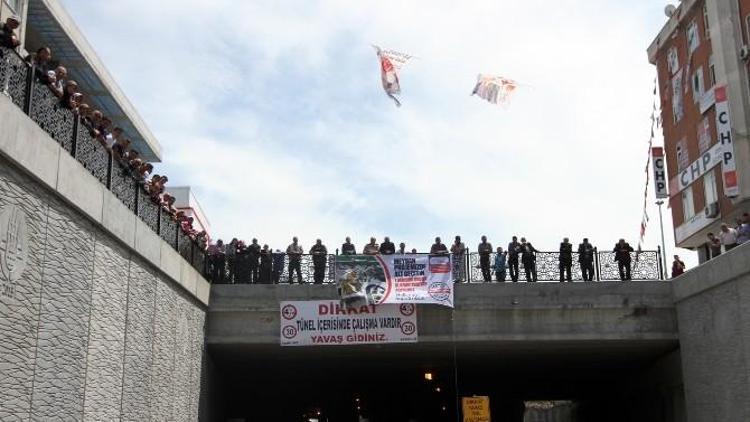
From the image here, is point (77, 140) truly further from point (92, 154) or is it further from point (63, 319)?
point (63, 319)

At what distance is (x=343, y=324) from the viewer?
21359 mm

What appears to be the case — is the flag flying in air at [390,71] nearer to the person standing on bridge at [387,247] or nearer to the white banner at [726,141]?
the person standing on bridge at [387,247]

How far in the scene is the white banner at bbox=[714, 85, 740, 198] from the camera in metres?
32.8

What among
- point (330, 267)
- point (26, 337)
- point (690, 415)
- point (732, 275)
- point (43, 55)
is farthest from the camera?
point (330, 267)

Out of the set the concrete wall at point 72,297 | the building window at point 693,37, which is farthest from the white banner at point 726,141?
the concrete wall at point 72,297

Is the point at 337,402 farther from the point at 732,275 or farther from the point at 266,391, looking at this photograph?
the point at 732,275

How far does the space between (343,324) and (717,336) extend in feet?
30.2

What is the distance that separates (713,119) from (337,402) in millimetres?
21300

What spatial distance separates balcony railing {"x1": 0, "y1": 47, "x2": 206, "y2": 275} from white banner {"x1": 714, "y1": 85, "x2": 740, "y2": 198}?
23.7 meters

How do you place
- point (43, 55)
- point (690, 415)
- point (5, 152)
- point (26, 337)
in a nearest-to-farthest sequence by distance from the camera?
point (5, 152), point (26, 337), point (43, 55), point (690, 415)

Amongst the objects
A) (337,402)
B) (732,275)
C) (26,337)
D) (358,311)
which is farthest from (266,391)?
(26,337)

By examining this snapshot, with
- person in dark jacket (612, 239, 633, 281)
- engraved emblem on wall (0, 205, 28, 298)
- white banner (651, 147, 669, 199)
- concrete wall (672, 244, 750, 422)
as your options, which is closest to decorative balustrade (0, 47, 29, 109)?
engraved emblem on wall (0, 205, 28, 298)

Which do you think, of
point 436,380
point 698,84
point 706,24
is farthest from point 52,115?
point 698,84

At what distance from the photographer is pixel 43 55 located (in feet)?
36.9
